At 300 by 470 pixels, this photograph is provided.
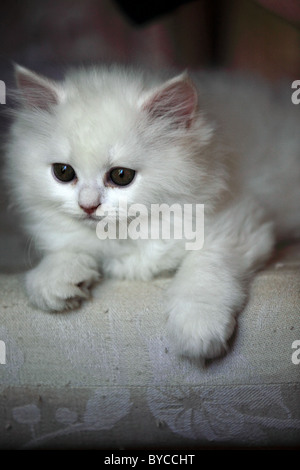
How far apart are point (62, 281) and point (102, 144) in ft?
1.15

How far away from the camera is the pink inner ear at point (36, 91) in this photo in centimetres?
118

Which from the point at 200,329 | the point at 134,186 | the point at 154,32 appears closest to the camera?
the point at 200,329

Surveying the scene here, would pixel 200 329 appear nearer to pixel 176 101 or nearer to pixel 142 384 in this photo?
pixel 142 384

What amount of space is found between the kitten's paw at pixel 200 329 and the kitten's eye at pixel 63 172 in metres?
0.42

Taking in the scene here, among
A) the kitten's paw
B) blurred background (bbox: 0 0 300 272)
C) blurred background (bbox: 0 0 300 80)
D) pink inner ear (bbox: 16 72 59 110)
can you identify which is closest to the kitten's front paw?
the kitten's paw

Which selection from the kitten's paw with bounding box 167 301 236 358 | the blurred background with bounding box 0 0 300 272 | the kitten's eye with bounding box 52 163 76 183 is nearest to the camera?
the kitten's paw with bounding box 167 301 236 358

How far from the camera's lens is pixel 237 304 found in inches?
43.5

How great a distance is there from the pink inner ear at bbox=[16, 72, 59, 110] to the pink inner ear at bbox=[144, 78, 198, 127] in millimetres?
252

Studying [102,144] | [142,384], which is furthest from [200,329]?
[102,144]

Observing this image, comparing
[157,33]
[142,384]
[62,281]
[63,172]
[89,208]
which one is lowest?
[142,384]

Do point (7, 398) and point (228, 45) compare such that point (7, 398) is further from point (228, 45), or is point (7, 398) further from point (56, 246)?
point (228, 45)

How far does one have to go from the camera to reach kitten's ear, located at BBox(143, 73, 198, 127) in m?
1.11

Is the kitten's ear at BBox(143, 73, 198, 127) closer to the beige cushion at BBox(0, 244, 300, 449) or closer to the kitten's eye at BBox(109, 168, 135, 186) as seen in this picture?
the kitten's eye at BBox(109, 168, 135, 186)

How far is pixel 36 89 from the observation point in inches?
47.8
